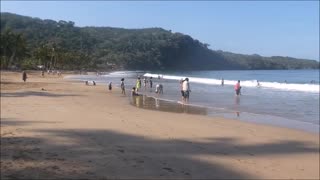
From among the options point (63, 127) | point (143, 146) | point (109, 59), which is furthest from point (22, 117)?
point (109, 59)

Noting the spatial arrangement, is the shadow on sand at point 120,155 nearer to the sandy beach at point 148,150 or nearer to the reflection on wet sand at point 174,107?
the sandy beach at point 148,150

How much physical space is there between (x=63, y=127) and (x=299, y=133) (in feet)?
22.7

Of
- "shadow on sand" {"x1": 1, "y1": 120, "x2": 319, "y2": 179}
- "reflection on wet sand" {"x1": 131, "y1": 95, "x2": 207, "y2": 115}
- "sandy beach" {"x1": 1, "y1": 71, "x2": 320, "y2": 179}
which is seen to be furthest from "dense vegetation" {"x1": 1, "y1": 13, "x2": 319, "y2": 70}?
"shadow on sand" {"x1": 1, "y1": 120, "x2": 319, "y2": 179}

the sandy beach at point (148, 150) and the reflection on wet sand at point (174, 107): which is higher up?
the sandy beach at point (148, 150)

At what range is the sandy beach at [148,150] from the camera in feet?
22.7

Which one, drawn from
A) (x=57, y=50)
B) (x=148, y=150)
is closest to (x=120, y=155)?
(x=148, y=150)

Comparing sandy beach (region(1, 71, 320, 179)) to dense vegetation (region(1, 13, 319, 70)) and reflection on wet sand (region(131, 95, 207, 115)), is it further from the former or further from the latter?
dense vegetation (region(1, 13, 319, 70))

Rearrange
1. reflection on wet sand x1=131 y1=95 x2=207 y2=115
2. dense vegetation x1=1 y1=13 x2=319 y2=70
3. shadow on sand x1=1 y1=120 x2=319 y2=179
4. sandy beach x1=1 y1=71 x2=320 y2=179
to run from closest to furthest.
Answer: shadow on sand x1=1 y1=120 x2=319 y2=179 → sandy beach x1=1 y1=71 x2=320 y2=179 → reflection on wet sand x1=131 y1=95 x2=207 y2=115 → dense vegetation x1=1 y1=13 x2=319 y2=70

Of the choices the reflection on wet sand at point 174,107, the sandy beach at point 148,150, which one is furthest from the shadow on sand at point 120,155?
the reflection on wet sand at point 174,107

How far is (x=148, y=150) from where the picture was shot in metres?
8.88

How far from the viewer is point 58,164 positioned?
6949 mm

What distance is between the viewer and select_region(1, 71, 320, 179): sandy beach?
22.7ft

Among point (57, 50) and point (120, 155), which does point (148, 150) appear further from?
point (57, 50)

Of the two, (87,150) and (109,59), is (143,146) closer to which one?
(87,150)
